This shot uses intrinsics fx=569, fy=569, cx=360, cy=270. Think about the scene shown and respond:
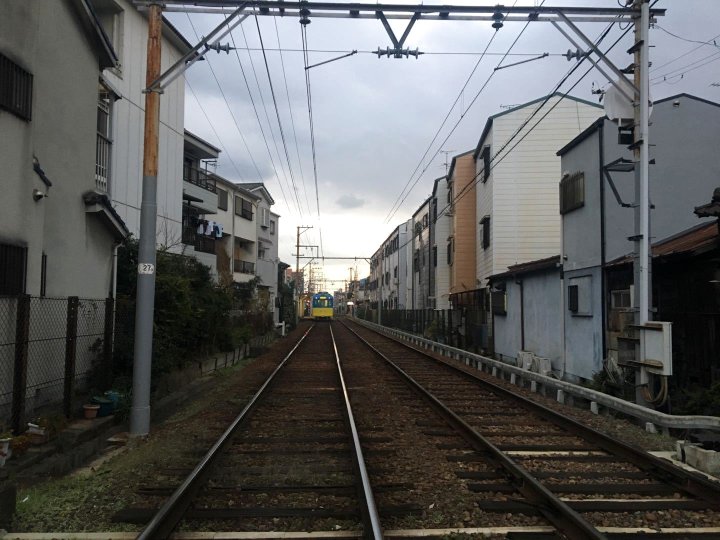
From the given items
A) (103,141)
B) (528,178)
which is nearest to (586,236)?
(528,178)

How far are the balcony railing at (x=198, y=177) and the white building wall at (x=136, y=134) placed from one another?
21.0 feet

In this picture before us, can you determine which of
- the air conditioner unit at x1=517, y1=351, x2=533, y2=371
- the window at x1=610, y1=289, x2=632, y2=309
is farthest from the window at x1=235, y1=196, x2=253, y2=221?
the window at x1=610, y1=289, x2=632, y2=309

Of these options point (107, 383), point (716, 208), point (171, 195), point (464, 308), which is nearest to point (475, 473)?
point (716, 208)

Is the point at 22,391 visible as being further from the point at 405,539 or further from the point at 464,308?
the point at 464,308

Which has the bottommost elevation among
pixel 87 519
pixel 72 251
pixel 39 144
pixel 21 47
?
pixel 87 519

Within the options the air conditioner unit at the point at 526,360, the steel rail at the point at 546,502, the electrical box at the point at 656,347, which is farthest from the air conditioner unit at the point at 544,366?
the steel rail at the point at 546,502

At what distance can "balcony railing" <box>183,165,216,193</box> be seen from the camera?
28297mm

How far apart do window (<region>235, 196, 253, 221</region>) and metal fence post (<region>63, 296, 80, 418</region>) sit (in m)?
31.6

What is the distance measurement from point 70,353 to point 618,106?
31.4ft

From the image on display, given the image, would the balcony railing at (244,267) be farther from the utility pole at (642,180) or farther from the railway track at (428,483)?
the utility pole at (642,180)

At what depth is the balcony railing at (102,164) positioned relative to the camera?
48.1 ft

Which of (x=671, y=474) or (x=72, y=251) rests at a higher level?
(x=72, y=251)

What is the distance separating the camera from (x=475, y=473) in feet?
19.9

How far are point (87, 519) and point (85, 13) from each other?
879 centimetres
